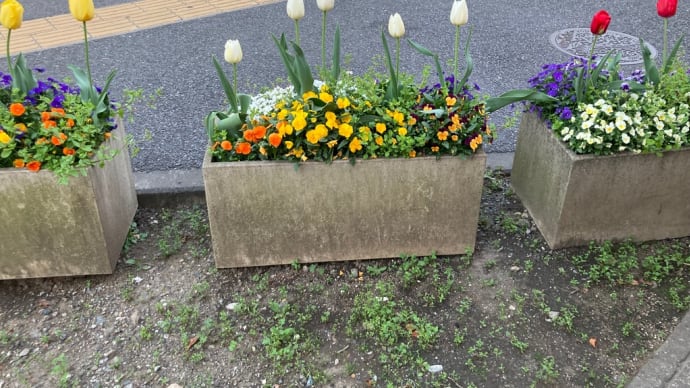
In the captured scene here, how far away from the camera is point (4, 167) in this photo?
2594 millimetres

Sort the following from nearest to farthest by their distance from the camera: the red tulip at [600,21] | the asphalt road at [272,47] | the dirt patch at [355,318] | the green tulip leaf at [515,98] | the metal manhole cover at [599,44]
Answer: the dirt patch at [355,318] → the red tulip at [600,21] → the green tulip leaf at [515,98] → the asphalt road at [272,47] → the metal manhole cover at [599,44]

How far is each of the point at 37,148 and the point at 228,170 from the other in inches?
32.4

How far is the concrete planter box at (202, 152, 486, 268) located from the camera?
2695mm

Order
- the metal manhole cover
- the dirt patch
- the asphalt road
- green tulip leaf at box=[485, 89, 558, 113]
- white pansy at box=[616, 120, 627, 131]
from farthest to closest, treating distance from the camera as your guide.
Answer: the metal manhole cover → the asphalt road → green tulip leaf at box=[485, 89, 558, 113] → white pansy at box=[616, 120, 627, 131] → the dirt patch

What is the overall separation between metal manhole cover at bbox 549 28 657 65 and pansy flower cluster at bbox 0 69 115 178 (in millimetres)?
4249

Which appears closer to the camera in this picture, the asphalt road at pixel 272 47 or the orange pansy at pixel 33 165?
the orange pansy at pixel 33 165

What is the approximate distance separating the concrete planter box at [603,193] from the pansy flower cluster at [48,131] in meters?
2.14

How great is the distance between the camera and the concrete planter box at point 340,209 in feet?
8.84

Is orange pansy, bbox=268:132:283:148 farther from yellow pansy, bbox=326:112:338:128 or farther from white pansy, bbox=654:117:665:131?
white pansy, bbox=654:117:665:131

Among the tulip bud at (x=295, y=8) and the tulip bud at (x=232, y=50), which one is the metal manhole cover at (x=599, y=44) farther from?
the tulip bud at (x=232, y=50)

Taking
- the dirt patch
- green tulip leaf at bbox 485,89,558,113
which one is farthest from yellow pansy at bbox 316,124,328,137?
green tulip leaf at bbox 485,89,558,113

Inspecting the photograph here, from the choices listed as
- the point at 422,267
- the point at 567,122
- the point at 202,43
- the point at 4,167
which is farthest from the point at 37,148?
the point at 202,43

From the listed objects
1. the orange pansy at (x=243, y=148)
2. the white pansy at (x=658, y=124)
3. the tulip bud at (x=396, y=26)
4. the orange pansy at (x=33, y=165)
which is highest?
the tulip bud at (x=396, y=26)

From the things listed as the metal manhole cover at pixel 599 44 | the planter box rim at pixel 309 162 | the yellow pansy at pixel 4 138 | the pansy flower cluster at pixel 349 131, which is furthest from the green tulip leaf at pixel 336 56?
the metal manhole cover at pixel 599 44
